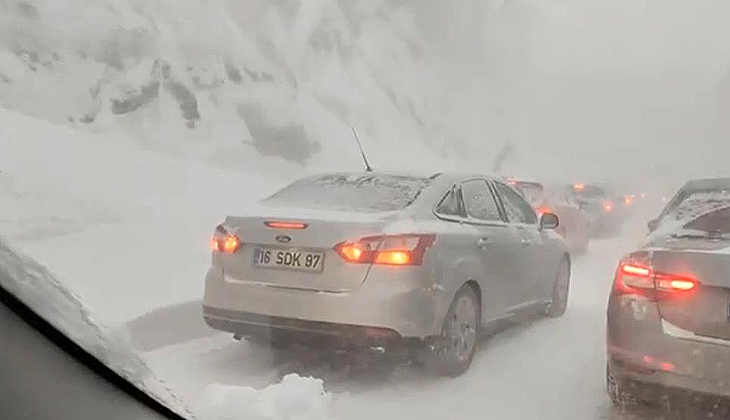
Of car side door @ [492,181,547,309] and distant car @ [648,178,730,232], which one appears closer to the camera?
distant car @ [648,178,730,232]

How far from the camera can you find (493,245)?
502cm

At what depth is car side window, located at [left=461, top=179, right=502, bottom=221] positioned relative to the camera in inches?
199

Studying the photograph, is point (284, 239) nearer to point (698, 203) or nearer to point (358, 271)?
point (358, 271)

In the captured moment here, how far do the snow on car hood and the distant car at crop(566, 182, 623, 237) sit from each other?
29.2ft

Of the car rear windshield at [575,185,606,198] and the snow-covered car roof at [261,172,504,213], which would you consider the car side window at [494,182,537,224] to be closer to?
the snow-covered car roof at [261,172,504,213]

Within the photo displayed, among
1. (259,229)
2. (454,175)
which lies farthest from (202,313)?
(454,175)

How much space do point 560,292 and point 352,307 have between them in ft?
9.58

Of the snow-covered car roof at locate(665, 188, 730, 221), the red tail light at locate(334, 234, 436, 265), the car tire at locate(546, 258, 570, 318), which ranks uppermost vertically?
the snow-covered car roof at locate(665, 188, 730, 221)

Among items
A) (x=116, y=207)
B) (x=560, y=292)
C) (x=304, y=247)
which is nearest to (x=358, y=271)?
(x=304, y=247)

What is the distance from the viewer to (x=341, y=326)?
13.1 feet

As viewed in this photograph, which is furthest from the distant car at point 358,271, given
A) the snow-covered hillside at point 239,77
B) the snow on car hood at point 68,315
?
the snow on car hood at point 68,315

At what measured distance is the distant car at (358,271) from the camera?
13.2 feet

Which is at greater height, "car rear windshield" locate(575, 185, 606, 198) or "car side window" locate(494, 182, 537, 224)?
"car rear windshield" locate(575, 185, 606, 198)

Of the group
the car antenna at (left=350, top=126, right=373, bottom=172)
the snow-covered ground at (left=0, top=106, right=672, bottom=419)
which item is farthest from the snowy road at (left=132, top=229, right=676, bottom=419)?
the car antenna at (left=350, top=126, right=373, bottom=172)
